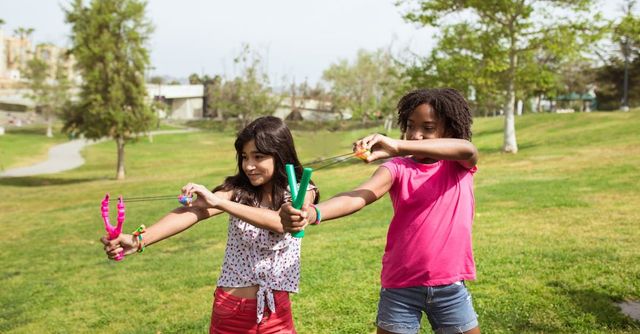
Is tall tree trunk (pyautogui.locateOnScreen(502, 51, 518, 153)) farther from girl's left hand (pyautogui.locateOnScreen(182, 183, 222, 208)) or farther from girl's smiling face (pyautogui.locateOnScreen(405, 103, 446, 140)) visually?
girl's left hand (pyautogui.locateOnScreen(182, 183, 222, 208))

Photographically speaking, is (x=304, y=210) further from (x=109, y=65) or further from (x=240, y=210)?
(x=109, y=65)

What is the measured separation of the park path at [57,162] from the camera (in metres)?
34.3

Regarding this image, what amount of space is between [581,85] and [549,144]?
33.6 m

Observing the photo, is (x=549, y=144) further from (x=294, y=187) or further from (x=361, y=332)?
(x=294, y=187)

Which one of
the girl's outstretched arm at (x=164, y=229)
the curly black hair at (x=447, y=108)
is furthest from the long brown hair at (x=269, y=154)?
the curly black hair at (x=447, y=108)

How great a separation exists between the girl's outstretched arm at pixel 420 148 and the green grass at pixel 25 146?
32.5 metres

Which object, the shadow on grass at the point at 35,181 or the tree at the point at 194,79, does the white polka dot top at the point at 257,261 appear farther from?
the tree at the point at 194,79

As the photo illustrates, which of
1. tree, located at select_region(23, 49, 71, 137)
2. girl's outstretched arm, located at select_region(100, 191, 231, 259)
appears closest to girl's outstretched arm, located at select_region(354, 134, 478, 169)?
girl's outstretched arm, located at select_region(100, 191, 231, 259)

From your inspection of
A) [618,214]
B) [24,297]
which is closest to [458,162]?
[24,297]

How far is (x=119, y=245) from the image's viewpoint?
8.45ft

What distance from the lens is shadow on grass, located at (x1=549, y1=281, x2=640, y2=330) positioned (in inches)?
186

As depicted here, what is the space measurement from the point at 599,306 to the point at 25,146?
5041 cm

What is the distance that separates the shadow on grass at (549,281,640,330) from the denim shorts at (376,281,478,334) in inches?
98.1

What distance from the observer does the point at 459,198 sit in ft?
9.45
